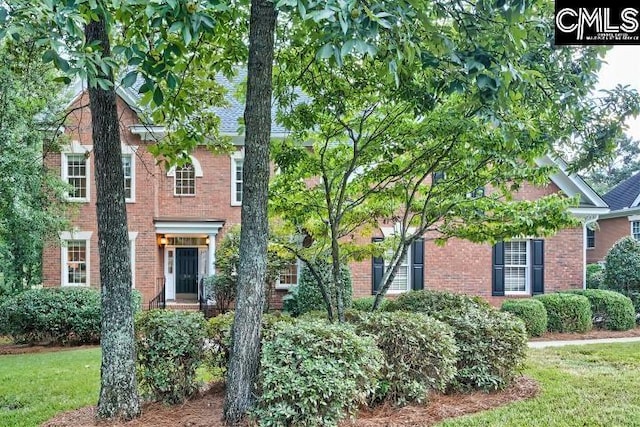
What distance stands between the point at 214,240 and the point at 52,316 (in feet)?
17.1

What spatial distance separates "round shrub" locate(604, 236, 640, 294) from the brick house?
92 cm

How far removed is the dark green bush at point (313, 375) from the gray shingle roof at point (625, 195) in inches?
861

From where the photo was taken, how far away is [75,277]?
14.4 metres

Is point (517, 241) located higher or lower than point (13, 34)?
lower

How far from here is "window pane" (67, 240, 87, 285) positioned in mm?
14328

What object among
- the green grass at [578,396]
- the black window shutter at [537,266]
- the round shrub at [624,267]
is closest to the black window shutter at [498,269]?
the black window shutter at [537,266]

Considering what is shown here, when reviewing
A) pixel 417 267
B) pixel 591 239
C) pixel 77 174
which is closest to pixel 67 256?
pixel 77 174

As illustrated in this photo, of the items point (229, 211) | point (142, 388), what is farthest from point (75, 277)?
point (142, 388)

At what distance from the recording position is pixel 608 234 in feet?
76.8

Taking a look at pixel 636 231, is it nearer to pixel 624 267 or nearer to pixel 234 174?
pixel 624 267

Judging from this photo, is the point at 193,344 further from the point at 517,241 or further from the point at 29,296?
the point at 517,241

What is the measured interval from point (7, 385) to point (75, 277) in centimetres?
821

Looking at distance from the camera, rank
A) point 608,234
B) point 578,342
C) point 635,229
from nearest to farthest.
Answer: point 578,342
point 635,229
point 608,234

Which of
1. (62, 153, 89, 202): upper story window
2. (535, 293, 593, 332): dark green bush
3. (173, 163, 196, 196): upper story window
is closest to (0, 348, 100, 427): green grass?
(62, 153, 89, 202): upper story window
